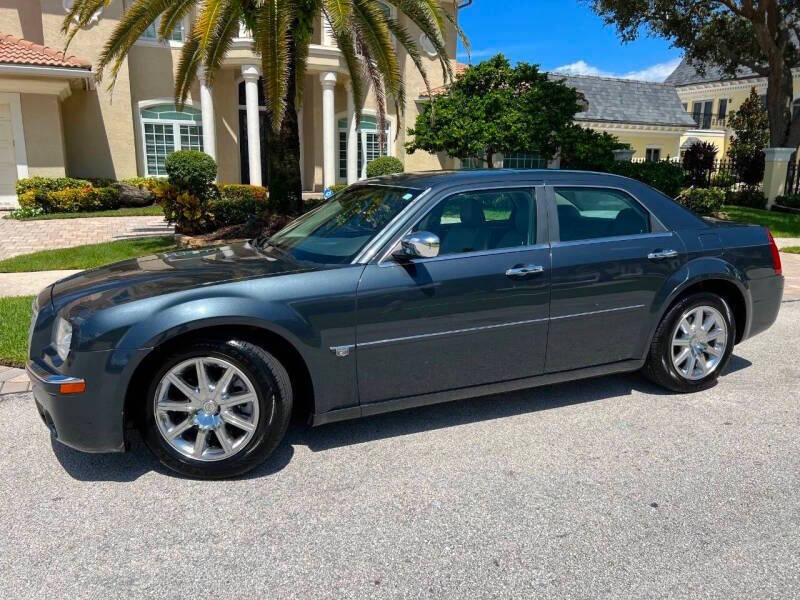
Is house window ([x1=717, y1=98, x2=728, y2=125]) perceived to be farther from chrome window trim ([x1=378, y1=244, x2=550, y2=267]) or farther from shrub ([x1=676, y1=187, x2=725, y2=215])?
chrome window trim ([x1=378, y1=244, x2=550, y2=267])

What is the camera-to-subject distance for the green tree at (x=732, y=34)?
1898 cm

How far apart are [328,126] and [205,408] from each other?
17.7m

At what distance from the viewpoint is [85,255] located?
34.2 feet

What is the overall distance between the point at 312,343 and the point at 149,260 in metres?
1.53

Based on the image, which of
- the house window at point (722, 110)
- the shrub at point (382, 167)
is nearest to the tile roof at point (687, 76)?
the house window at point (722, 110)

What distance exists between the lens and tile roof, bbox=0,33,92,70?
15953 mm

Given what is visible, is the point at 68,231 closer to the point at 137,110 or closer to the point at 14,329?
the point at 137,110

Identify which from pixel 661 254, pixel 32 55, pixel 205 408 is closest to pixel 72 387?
pixel 205 408

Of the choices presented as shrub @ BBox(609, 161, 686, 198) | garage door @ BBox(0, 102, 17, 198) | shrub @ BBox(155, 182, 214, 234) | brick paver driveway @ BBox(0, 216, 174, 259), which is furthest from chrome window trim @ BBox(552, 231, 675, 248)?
garage door @ BBox(0, 102, 17, 198)

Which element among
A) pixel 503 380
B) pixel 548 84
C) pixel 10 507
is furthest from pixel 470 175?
pixel 548 84

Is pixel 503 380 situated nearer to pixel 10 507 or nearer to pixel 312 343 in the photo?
pixel 312 343

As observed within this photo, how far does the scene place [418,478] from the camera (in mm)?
3568

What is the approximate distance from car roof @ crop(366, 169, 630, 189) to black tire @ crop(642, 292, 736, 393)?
102cm

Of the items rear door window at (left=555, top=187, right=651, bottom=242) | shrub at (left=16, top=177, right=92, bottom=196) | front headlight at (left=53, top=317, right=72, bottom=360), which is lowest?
front headlight at (left=53, top=317, right=72, bottom=360)
